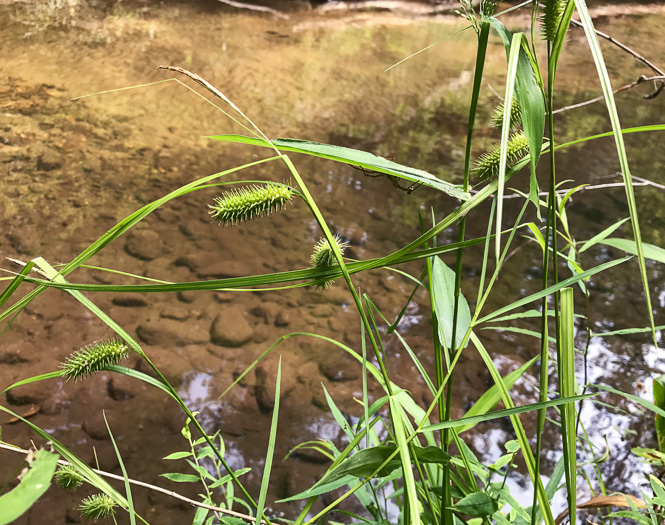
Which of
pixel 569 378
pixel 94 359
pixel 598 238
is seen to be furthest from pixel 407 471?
pixel 598 238

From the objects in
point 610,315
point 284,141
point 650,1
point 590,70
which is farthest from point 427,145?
point 650,1

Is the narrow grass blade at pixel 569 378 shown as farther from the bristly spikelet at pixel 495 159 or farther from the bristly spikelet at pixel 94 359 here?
the bristly spikelet at pixel 94 359

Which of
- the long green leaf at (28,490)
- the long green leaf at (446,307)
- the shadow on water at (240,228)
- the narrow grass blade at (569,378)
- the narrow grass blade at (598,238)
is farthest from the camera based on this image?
the shadow on water at (240,228)

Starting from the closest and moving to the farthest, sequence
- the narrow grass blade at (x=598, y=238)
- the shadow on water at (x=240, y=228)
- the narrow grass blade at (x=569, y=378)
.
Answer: the narrow grass blade at (x=569, y=378)
the narrow grass blade at (x=598, y=238)
the shadow on water at (x=240, y=228)

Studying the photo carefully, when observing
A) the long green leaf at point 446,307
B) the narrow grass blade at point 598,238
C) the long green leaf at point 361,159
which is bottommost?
the long green leaf at point 446,307

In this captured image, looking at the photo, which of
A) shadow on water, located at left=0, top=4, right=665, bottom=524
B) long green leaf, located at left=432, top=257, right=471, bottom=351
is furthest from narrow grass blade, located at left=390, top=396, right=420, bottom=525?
shadow on water, located at left=0, top=4, right=665, bottom=524

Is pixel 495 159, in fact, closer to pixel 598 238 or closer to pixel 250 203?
pixel 250 203

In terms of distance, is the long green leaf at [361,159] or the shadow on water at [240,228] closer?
the long green leaf at [361,159]

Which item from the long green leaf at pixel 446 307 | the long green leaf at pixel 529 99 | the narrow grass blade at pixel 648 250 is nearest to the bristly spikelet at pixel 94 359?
the long green leaf at pixel 446 307

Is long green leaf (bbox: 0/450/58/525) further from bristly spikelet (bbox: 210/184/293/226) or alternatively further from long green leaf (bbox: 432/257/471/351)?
long green leaf (bbox: 432/257/471/351)

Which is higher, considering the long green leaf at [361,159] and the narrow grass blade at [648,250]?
the long green leaf at [361,159]
